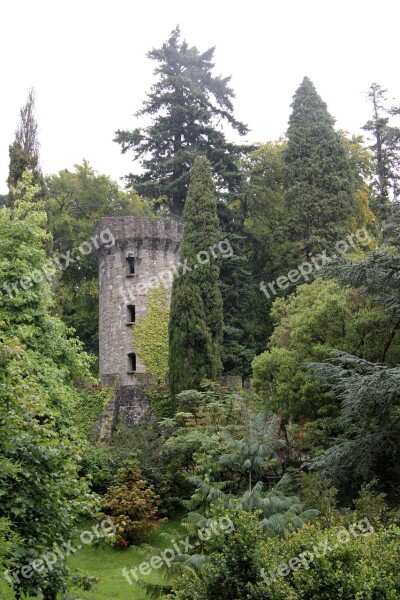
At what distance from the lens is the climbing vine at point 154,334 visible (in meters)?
29.6

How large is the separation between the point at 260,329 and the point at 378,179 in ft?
29.3

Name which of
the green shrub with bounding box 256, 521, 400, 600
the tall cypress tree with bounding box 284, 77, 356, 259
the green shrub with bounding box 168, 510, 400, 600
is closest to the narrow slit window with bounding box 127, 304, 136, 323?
the tall cypress tree with bounding box 284, 77, 356, 259

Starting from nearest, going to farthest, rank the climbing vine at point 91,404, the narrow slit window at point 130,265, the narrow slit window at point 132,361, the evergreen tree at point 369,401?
the evergreen tree at point 369,401, the climbing vine at point 91,404, the narrow slit window at point 132,361, the narrow slit window at point 130,265

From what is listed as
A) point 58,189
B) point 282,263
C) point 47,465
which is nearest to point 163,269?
point 282,263

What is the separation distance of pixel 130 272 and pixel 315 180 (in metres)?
8.89

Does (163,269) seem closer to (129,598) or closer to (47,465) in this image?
(129,598)

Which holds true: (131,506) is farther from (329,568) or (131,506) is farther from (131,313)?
(131,313)

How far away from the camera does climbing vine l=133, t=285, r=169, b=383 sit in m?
29.6

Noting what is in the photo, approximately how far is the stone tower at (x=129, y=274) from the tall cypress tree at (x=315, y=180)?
5285 mm

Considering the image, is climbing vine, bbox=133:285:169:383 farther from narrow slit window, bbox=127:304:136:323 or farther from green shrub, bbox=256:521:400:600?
green shrub, bbox=256:521:400:600

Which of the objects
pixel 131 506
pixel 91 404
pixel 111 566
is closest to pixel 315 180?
pixel 91 404

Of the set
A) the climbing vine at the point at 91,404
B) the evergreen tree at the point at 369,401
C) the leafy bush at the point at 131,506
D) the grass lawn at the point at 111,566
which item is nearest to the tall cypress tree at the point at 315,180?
the climbing vine at the point at 91,404

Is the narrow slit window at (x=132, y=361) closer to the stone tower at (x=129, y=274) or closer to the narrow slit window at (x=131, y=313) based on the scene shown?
the stone tower at (x=129, y=274)

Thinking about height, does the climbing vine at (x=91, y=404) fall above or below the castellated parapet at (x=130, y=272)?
below
